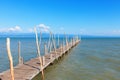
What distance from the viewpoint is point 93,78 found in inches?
688

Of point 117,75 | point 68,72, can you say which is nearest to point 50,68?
point 68,72

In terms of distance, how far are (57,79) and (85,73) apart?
4015mm

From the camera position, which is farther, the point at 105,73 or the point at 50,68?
the point at 50,68

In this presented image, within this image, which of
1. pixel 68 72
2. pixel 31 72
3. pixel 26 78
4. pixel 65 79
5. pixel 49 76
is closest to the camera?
pixel 26 78

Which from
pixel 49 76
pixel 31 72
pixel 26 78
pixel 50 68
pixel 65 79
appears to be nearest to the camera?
pixel 26 78

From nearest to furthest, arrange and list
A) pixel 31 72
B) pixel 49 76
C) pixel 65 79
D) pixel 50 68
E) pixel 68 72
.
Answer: pixel 31 72
pixel 65 79
pixel 49 76
pixel 68 72
pixel 50 68

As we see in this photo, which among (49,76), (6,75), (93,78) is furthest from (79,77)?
(6,75)

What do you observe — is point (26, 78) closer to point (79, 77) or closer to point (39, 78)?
point (39, 78)

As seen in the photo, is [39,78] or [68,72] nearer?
[39,78]

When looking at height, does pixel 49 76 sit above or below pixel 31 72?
below

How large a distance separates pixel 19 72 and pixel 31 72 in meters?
1.14

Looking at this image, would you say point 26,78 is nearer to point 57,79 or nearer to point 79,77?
point 57,79

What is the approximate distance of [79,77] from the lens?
702 inches

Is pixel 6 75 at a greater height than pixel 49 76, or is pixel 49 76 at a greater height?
pixel 6 75
